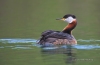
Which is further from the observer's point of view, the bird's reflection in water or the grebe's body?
the grebe's body

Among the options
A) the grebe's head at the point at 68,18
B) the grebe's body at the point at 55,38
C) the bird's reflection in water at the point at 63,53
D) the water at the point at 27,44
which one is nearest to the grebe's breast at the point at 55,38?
the grebe's body at the point at 55,38

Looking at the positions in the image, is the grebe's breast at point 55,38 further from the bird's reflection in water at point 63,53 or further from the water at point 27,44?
the bird's reflection in water at point 63,53

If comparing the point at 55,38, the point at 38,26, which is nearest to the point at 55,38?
the point at 55,38

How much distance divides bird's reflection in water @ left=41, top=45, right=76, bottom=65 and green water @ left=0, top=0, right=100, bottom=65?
34 mm

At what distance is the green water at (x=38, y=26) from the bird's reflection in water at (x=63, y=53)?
0.03m

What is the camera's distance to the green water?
53.7 feet

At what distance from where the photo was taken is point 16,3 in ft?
148

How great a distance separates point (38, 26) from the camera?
27.4 metres

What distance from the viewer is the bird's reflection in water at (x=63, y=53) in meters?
16.1

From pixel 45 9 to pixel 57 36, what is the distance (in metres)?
20.4

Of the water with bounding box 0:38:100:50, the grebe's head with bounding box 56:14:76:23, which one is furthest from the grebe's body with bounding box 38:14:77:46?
the grebe's head with bounding box 56:14:76:23

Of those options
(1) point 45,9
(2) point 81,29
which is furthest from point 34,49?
(1) point 45,9

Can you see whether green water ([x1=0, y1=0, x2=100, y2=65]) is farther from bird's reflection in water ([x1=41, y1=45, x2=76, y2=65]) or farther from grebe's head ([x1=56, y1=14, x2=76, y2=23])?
grebe's head ([x1=56, y1=14, x2=76, y2=23])

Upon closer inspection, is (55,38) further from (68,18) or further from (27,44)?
Answer: (68,18)
